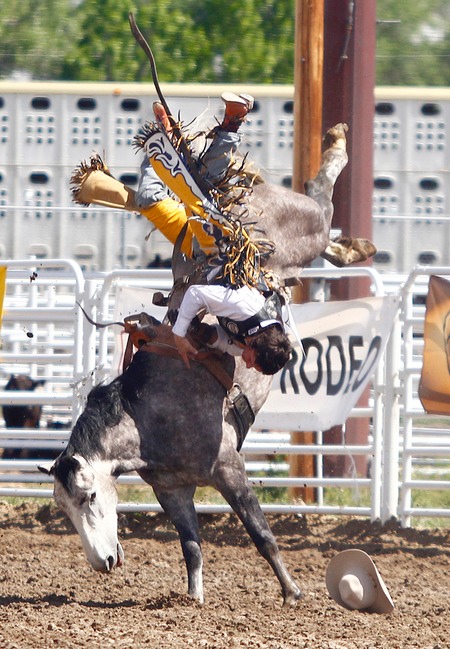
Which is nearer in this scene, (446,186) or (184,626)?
(184,626)

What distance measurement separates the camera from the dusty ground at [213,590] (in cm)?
499

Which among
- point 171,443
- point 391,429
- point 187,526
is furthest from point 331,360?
point 171,443

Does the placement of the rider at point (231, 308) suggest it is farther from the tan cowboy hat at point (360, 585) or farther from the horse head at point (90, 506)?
the tan cowboy hat at point (360, 585)

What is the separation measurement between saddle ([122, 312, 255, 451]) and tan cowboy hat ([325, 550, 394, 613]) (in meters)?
0.78

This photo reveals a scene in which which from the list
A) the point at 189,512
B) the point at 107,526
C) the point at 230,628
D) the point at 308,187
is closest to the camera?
the point at 230,628

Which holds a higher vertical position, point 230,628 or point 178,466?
point 178,466

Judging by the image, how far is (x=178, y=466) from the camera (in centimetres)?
576

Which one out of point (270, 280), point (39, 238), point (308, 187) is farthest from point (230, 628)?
point (39, 238)

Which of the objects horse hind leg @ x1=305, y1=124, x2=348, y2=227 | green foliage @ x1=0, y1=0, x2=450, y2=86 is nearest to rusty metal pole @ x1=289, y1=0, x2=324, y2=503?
horse hind leg @ x1=305, y1=124, x2=348, y2=227

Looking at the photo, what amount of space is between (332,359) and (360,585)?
2602mm

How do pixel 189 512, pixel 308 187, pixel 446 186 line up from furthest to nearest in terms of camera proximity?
pixel 446 186 → pixel 308 187 → pixel 189 512

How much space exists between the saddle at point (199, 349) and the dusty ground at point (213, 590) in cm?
93

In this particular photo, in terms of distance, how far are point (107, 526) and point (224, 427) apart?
0.75 m

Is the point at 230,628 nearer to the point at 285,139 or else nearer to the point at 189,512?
the point at 189,512
